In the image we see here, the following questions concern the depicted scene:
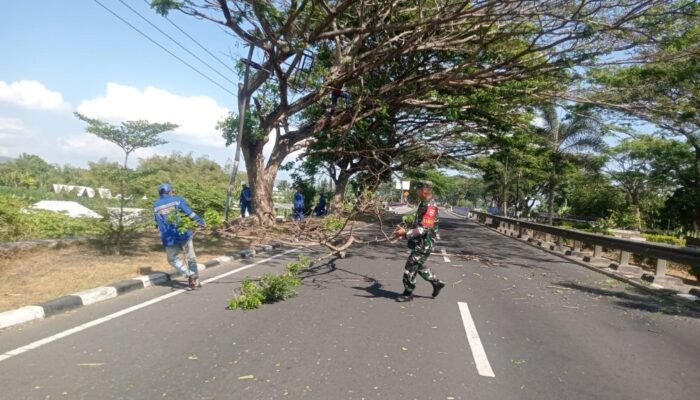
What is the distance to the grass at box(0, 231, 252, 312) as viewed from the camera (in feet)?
21.5

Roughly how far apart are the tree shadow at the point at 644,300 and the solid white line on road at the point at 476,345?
10.6 ft

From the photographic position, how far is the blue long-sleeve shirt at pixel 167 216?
7.29 meters

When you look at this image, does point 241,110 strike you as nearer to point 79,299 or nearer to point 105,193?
point 105,193

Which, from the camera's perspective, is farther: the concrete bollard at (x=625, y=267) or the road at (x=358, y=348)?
the concrete bollard at (x=625, y=267)

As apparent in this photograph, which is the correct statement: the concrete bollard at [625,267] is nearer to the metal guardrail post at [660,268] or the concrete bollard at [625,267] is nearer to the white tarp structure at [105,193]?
the metal guardrail post at [660,268]

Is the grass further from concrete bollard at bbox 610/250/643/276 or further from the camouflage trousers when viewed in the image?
concrete bollard at bbox 610/250/643/276

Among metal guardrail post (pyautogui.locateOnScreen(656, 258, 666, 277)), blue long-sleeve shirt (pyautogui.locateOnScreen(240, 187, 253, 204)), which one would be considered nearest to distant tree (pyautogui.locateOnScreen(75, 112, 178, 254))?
blue long-sleeve shirt (pyautogui.locateOnScreen(240, 187, 253, 204))

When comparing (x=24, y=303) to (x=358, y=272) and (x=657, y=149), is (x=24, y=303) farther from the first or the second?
(x=657, y=149)

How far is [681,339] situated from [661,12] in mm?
8137

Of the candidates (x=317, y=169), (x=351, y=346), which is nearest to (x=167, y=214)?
(x=351, y=346)

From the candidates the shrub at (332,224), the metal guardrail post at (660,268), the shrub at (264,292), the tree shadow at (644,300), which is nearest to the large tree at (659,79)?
the metal guardrail post at (660,268)

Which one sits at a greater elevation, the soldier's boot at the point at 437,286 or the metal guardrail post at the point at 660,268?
the metal guardrail post at the point at 660,268

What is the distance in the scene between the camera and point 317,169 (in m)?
28.6

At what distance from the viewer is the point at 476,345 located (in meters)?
5.23
